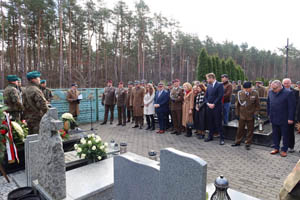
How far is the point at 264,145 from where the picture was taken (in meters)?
6.47

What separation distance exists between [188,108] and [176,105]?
59 centimetres

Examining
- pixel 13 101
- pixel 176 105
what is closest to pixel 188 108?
pixel 176 105

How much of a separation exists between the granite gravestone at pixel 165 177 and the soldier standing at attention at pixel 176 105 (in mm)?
5692

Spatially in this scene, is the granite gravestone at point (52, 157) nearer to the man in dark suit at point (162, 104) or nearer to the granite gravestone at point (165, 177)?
the granite gravestone at point (165, 177)

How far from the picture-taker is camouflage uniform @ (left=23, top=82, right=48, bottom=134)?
4586 millimetres

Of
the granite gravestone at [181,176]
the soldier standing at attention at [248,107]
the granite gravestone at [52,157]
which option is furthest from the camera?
the soldier standing at attention at [248,107]

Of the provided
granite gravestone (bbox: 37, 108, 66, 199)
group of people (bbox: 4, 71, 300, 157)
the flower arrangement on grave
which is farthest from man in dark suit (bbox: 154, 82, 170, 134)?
granite gravestone (bbox: 37, 108, 66, 199)

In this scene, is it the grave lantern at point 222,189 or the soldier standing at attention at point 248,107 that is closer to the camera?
the grave lantern at point 222,189

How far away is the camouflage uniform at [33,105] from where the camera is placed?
4.59 m

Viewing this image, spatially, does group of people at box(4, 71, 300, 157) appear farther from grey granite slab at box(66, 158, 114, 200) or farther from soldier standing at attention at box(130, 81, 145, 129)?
grey granite slab at box(66, 158, 114, 200)

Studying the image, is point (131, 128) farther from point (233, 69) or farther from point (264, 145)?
point (233, 69)

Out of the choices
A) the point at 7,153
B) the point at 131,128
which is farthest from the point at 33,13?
the point at 7,153

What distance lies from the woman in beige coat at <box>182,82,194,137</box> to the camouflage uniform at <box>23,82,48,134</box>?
15.2ft

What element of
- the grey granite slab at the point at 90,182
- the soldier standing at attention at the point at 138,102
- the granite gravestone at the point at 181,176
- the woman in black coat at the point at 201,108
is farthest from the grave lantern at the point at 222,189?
the soldier standing at attention at the point at 138,102
